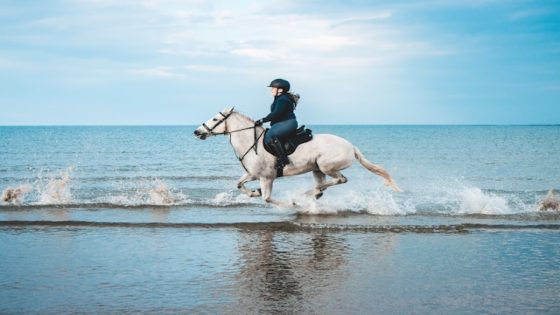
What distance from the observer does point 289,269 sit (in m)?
7.80

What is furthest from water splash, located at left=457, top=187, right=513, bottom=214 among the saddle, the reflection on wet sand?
the reflection on wet sand

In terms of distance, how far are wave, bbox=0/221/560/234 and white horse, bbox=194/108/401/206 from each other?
1378 millimetres

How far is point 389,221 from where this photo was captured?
484 inches

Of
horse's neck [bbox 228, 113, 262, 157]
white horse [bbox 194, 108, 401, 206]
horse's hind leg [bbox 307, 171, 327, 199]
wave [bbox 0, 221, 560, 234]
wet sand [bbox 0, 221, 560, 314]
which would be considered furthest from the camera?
horse's hind leg [bbox 307, 171, 327, 199]

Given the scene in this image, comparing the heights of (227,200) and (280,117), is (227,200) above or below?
below

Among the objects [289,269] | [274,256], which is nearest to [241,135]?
[274,256]

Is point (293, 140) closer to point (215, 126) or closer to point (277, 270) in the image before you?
point (215, 126)

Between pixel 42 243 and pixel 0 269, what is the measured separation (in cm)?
183

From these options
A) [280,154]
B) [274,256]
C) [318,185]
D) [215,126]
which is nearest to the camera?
[274,256]

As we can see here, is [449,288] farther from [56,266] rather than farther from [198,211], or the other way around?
[198,211]

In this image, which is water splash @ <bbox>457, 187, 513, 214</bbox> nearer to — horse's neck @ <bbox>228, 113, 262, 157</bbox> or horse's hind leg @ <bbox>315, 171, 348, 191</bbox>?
horse's hind leg @ <bbox>315, 171, 348, 191</bbox>

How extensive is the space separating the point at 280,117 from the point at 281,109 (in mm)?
207

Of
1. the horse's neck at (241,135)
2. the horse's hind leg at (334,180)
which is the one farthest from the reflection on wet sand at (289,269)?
the horse's hind leg at (334,180)

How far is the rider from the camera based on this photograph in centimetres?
1245
